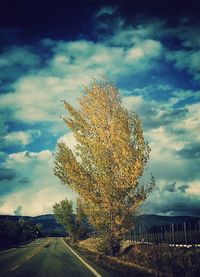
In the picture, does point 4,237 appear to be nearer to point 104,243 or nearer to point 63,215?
point 63,215

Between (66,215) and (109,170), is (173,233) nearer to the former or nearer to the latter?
Result: (109,170)

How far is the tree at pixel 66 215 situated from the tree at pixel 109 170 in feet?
167

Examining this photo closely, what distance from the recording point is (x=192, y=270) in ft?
34.7

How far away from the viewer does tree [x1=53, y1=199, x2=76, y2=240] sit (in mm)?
70469

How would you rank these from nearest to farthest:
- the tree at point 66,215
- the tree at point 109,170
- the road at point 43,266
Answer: the road at point 43,266, the tree at point 109,170, the tree at point 66,215

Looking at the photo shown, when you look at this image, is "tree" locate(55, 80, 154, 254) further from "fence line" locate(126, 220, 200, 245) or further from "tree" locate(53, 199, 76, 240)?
"tree" locate(53, 199, 76, 240)

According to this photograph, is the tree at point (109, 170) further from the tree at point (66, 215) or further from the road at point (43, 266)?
the tree at point (66, 215)

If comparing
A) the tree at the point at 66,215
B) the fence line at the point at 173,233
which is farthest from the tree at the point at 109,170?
the tree at the point at 66,215

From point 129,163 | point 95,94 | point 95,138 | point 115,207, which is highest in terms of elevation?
point 95,94

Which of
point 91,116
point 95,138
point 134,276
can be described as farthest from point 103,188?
point 134,276

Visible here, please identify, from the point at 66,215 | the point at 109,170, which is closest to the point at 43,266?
the point at 109,170

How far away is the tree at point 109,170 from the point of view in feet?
64.2

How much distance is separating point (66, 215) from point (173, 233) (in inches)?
2038

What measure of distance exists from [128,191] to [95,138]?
12.8 feet
